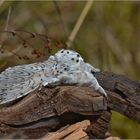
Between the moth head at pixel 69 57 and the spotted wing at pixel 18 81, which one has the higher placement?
the moth head at pixel 69 57

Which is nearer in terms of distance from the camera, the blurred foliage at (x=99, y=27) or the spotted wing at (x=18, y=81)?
the spotted wing at (x=18, y=81)

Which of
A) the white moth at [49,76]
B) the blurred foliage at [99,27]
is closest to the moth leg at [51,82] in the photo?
the white moth at [49,76]

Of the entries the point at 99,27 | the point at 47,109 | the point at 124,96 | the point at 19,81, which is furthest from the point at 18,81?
the point at 99,27

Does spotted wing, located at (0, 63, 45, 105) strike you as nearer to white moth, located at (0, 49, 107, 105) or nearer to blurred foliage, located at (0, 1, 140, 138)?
white moth, located at (0, 49, 107, 105)

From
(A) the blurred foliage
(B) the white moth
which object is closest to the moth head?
(B) the white moth

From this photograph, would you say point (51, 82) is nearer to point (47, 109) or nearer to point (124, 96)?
point (47, 109)

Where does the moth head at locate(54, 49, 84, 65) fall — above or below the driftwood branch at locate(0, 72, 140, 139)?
above

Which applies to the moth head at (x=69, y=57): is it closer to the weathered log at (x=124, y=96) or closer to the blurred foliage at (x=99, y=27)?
the weathered log at (x=124, y=96)

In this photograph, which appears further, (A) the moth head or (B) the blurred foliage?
(B) the blurred foliage
